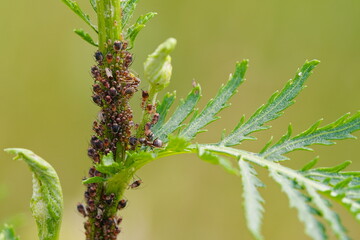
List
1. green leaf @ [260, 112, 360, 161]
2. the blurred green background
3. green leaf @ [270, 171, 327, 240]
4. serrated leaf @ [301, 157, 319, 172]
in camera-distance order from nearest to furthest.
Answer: green leaf @ [270, 171, 327, 240]
serrated leaf @ [301, 157, 319, 172]
green leaf @ [260, 112, 360, 161]
the blurred green background

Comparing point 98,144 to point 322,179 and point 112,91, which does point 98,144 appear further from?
point 322,179

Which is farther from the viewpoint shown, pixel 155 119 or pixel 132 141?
pixel 155 119

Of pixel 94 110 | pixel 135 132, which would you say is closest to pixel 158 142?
pixel 135 132

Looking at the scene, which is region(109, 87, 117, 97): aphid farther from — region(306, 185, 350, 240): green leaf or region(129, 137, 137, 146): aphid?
region(306, 185, 350, 240): green leaf

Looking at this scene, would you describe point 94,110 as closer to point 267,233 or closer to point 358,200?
point 267,233

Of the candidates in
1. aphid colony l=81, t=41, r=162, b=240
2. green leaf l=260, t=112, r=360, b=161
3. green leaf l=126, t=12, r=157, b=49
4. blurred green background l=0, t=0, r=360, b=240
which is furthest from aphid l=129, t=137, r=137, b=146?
blurred green background l=0, t=0, r=360, b=240

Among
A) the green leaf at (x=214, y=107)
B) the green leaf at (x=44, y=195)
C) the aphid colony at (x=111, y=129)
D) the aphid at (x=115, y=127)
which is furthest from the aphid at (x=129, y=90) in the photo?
the green leaf at (x=44, y=195)

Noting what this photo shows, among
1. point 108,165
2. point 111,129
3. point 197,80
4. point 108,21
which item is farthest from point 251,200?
point 197,80

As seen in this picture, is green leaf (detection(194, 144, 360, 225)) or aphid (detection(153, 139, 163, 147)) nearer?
green leaf (detection(194, 144, 360, 225))
